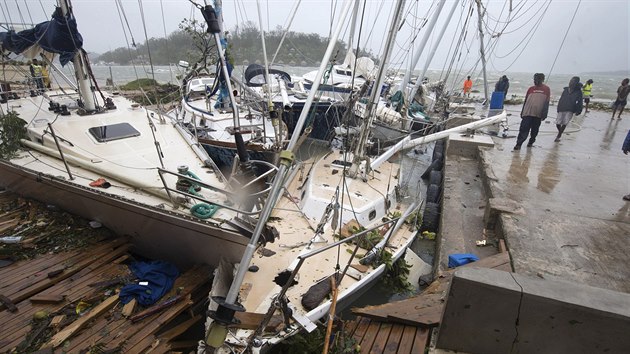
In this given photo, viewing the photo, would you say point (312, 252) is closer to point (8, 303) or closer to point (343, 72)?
point (8, 303)

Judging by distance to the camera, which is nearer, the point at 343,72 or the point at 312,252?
the point at 312,252

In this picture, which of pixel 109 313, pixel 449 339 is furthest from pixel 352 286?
pixel 109 313

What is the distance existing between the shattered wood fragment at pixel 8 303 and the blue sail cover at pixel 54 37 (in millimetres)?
4722

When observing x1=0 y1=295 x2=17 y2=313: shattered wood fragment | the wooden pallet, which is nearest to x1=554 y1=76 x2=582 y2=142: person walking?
the wooden pallet

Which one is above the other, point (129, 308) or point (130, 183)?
point (130, 183)

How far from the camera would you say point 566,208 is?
575 centimetres

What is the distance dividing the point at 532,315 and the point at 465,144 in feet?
26.3

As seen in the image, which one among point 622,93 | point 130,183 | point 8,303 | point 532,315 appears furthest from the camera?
point 622,93

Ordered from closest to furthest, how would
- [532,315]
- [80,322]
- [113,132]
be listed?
[532,315]
[80,322]
[113,132]

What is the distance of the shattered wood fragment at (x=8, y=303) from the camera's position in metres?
4.11

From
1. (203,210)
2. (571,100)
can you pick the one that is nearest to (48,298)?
(203,210)

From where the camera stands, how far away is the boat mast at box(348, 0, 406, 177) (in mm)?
5531

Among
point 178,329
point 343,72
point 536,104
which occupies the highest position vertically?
point 343,72

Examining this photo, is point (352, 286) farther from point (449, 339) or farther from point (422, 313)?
point (449, 339)
